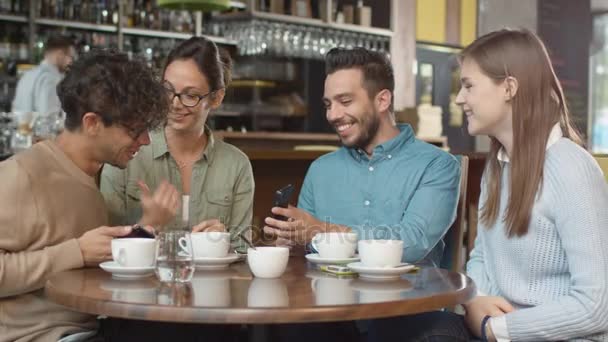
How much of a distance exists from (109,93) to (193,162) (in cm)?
75

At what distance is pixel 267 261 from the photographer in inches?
78.5

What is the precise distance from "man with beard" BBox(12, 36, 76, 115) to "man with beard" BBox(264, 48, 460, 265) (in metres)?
4.68

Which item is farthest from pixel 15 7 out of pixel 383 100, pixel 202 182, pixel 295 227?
pixel 295 227

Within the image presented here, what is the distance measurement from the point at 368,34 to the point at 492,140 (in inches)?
287

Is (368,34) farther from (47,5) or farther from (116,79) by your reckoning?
(116,79)

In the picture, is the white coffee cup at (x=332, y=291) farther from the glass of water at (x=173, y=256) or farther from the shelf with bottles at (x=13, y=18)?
the shelf with bottles at (x=13, y=18)

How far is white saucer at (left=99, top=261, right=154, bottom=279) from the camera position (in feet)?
6.34

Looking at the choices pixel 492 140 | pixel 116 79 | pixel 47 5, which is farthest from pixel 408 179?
pixel 47 5

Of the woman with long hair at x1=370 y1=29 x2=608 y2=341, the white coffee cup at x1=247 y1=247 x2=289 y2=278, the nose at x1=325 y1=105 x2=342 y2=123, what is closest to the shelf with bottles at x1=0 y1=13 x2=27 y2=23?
the nose at x1=325 y1=105 x2=342 y2=123

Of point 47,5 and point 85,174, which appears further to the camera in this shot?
point 47,5

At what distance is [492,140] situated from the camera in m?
2.28

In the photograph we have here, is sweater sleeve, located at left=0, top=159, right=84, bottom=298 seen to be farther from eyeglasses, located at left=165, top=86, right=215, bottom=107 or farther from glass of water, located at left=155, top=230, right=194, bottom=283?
eyeglasses, located at left=165, top=86, right=215, bottom=107

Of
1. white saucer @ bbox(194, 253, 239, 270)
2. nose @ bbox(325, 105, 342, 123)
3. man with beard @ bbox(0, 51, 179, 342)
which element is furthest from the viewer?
nose @ bbox(325, 105, 342, 123)

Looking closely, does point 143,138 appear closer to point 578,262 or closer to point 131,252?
point 131,252
